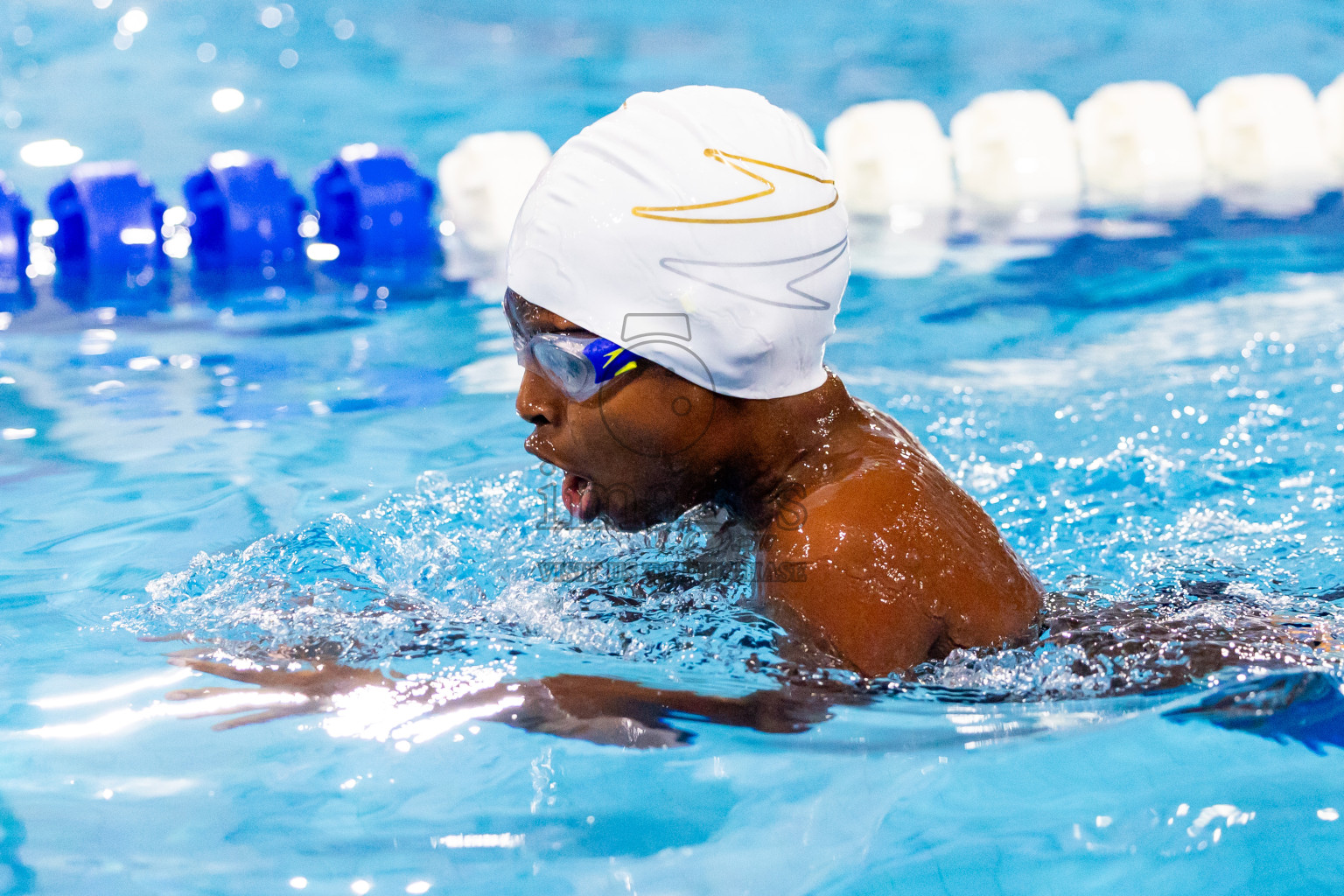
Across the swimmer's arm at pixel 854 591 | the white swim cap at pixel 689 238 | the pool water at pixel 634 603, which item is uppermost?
the white swim cap at pixel 689 238

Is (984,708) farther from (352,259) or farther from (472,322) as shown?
(352,259)

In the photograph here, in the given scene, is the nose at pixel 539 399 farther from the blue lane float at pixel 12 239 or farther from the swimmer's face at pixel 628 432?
the blue lane float at pixel 12 239

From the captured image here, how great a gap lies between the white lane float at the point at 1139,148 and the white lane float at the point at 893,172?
805 mm

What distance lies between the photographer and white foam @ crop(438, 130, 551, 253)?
→ 248 inches

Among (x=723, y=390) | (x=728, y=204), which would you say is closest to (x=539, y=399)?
(x=723, y=390)

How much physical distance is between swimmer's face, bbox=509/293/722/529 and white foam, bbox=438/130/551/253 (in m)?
4.13

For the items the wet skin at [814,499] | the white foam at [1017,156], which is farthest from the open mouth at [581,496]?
the white foam at [1017,156]

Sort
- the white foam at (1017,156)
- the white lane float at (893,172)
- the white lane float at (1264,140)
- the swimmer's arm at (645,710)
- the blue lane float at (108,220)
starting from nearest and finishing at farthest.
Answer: the swimmer's arm at (645,710) → the blue lane float at (108,220) → the white lane float at (893,172) → the white foam at (1017,156) → the white lane float at (1264,140)

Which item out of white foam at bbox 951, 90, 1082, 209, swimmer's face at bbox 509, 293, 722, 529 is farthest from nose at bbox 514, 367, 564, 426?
white foam at bbox 951, 90, 1082, 209

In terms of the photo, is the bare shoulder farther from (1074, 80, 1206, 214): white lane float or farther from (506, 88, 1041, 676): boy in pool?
(1074, 80, 1206, 214): white lane float

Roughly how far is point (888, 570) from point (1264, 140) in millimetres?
6058

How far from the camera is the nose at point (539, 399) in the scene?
2105 millimetres

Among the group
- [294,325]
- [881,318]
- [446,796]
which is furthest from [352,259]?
[446,796]

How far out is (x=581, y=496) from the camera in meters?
2.24
